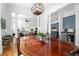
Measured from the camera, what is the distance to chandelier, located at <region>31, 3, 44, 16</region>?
6.87 ft

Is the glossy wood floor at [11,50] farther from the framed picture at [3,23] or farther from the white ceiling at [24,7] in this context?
the white ceiling at [24,7]

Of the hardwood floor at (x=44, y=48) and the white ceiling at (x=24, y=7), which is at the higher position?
the white ceiling at (x=24, y=7)

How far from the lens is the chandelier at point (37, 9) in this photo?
2094 mm

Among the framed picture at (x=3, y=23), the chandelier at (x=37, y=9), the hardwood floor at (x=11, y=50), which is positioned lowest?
the hardwood floor at (x=11, y=50)

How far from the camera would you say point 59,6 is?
2.10 metres

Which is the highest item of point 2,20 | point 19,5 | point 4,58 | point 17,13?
point 19,5

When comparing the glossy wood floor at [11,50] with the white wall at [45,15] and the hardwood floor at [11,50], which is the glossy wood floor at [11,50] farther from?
the white wall at [45,15]

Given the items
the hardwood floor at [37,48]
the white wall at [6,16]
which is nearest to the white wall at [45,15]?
the hardwood floor at [37,48]

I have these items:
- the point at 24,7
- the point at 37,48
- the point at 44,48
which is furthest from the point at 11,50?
the point at 24,7

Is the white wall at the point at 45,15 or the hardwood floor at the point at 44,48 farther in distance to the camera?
the white wall at the point at 45,15

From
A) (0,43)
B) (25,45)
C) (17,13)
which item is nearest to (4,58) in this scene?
(0,43)

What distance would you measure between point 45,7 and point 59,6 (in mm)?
249

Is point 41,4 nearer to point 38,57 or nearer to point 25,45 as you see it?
point 25,45

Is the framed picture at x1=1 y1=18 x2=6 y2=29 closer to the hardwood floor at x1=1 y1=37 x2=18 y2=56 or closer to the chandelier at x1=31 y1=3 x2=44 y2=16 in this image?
the hardwood floor at x1=1 y1=37 x2=18 y2=56
